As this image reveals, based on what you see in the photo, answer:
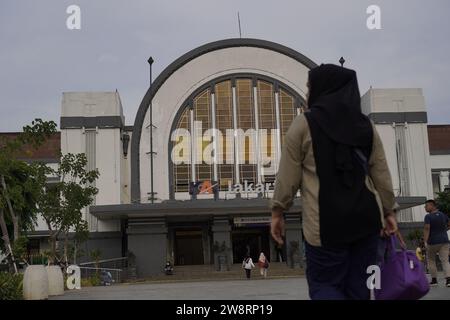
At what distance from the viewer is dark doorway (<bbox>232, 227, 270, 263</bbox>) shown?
3859 centimetres

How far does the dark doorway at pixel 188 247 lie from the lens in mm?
38156

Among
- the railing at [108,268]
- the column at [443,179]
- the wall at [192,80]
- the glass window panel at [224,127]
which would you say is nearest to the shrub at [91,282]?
the railing at [108,268]

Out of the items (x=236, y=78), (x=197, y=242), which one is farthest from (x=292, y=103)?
(x=197, y=242)

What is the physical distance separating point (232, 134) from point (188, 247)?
25.2 ft

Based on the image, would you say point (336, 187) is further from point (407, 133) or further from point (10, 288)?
point (407, 133)

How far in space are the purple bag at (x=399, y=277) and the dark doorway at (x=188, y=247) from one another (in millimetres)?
34610

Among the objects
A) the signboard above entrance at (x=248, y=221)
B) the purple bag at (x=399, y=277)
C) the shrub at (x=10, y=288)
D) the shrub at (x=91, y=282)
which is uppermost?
the signboard above entrance at (x=248, y=221)

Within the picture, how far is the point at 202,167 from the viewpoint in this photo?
3759 centimetres

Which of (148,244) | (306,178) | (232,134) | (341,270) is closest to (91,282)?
(148,244)

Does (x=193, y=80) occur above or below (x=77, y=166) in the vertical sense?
above

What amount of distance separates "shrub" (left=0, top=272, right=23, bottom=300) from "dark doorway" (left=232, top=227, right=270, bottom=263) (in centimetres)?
2576

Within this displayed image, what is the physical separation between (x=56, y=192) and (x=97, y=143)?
1459cm

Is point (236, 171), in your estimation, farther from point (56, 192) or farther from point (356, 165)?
point (356, 165)

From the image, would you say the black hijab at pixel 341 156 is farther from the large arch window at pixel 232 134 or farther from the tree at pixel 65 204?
the large arch window at pixel 232 134
